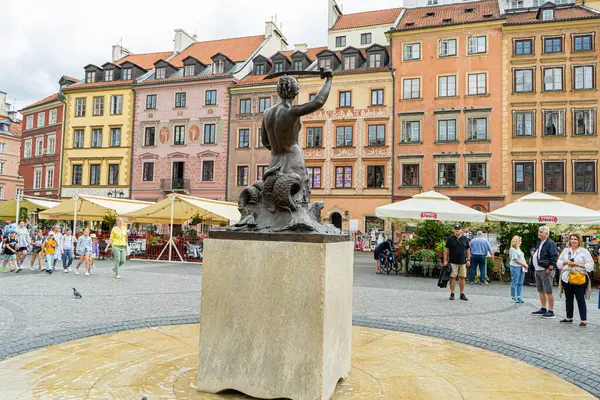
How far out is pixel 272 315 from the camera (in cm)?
394

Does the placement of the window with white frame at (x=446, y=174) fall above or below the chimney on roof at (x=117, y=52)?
below

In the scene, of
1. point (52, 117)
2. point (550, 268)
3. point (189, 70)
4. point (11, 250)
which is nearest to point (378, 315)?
point (550, 268)

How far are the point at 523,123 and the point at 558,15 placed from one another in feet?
24.9

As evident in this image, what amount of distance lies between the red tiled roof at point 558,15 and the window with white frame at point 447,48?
3477mm

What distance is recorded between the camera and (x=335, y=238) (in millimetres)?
4102

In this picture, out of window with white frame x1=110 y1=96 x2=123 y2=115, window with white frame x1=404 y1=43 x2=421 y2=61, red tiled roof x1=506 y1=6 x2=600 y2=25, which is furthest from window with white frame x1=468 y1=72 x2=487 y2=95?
window with white frame x1=110 y1=96 x2=123 y2=115

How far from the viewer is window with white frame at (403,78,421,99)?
32.2m

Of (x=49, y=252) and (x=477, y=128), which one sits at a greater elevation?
(x=477, y=128)

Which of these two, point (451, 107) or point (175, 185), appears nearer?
point (451, 107)

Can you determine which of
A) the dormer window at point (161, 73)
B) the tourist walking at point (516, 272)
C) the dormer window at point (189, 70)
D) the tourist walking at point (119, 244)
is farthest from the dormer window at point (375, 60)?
the tourist walking at point (516, 272)

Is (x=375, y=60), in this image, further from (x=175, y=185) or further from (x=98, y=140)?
(x=98, y=140)

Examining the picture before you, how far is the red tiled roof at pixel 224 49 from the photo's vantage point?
40438 millimetres

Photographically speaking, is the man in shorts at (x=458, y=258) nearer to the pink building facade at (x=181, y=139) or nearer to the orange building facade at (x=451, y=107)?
the orange building facade at (x=451, y=107)

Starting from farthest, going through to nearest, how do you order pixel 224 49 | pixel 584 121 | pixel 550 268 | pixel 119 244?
pixel 224 49 < pixel 584 121 < pixel 119 244 < pixel 550 268
